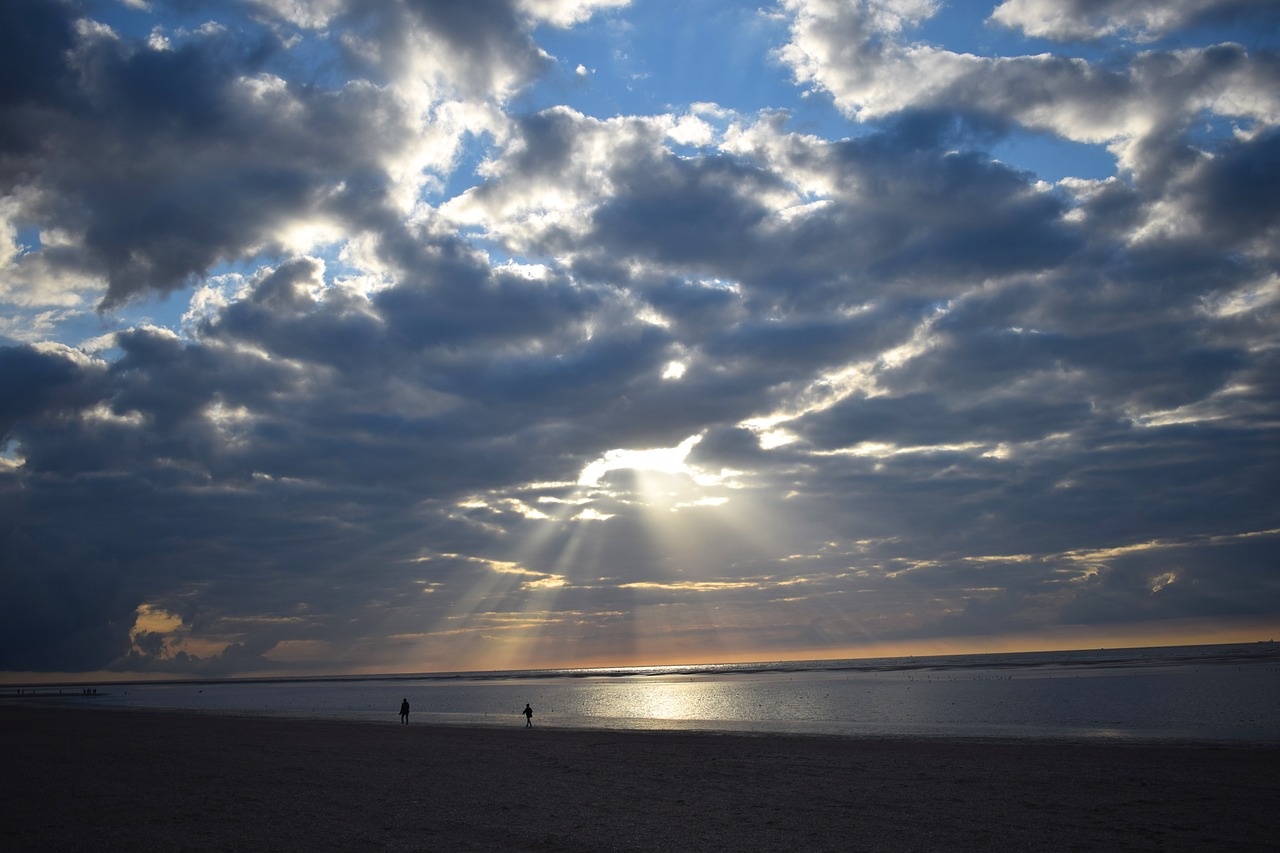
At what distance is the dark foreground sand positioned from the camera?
57.5ft

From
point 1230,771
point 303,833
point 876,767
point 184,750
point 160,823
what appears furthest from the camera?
point 184,750

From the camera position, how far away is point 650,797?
A: 2297 centimetres

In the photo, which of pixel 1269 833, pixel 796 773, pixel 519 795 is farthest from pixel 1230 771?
pixel 519 795

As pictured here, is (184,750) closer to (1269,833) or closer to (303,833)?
(303,833)

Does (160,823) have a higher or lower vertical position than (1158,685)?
higher

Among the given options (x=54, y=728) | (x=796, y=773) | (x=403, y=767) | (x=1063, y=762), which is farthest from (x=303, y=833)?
(x=54, y=728)

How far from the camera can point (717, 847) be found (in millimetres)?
16781

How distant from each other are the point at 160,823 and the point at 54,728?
45.3 m

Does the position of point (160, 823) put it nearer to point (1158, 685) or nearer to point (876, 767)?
point (876, 767)

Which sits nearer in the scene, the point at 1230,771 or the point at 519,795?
the point at 519,795

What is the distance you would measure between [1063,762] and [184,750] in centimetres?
3714

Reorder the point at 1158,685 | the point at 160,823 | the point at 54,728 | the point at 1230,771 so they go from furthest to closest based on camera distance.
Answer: the point at 1158,685
the point at 54,728
the point at 1230,771
the point at 160,823

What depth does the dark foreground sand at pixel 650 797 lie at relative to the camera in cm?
1753

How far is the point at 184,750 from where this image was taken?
3672 cm
